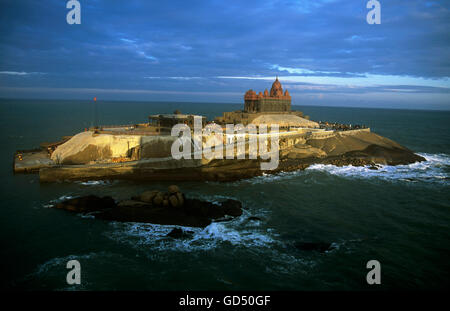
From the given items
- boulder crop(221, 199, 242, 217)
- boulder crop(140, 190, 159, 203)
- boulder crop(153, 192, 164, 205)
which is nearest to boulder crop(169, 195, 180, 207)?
boulder crop(153, 192, 164, 205)

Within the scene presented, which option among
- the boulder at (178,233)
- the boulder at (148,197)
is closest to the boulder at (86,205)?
the boulder at (148,197)

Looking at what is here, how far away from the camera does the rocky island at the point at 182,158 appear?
33.8 metres

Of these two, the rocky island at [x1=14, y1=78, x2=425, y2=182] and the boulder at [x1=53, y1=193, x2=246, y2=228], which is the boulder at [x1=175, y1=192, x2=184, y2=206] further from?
the rocky island at [x1=14, y1=78, x2=425, y2=182]

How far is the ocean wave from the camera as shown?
35.1 metres

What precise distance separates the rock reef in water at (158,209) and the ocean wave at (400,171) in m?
19.0

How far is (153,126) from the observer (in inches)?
1700

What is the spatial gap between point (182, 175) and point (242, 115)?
87.5 ft

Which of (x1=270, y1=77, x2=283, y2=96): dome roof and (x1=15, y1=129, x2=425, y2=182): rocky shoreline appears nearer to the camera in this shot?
(x1=15, y1=129, x2=425, y2=182): rocky shoreline

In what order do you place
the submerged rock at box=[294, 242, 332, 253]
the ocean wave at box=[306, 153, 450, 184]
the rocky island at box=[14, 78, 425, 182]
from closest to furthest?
1. the submerged rock at box=[294, 242, 332, 253]
2. the rocky island at box=[14, 78, 425, 182]
3. the ocean wave at box=[306, 153, 450, 184]

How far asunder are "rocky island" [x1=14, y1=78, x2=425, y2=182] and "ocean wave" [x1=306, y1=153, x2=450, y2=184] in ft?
4.45

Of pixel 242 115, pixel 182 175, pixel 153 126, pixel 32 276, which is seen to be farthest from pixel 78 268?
pixel 242 115

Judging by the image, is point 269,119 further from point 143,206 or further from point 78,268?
point 78,268

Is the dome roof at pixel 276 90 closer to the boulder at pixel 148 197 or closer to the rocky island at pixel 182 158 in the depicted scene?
the rocky island at pixel 182 158

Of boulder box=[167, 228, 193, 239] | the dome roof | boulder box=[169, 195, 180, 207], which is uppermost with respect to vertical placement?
the dome roof
